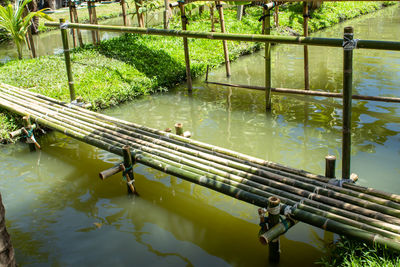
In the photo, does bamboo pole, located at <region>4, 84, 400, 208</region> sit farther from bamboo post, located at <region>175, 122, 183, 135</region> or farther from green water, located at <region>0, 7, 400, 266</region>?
green water, located at <region>0, 7, 400, 266</region>

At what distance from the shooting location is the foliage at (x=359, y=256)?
3.32 m

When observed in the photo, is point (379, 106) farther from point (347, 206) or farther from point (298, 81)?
point (347, 206)

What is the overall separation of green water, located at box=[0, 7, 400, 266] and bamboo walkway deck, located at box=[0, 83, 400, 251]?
574 mm

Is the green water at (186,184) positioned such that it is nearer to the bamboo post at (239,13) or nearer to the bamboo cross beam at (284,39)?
the bamboo cross beam at (284,39)

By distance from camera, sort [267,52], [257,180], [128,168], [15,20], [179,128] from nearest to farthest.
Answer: [257,180], [128,168], [179,128], [267,52], [15,20]

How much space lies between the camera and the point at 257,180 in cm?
434

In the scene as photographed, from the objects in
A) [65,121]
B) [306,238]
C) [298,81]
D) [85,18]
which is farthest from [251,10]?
[306,238]

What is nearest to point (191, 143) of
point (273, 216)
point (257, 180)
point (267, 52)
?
point (257, 180)

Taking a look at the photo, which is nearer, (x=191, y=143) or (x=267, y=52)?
(x=191, y=143)

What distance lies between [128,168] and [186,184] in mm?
864

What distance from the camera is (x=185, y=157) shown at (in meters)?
4.96

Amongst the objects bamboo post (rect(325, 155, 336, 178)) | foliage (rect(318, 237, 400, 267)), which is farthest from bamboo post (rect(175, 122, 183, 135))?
foliage (rect(318, 237, 400, 267))

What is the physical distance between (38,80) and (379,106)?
697 centimetres

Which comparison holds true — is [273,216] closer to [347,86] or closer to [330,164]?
[330,164]
